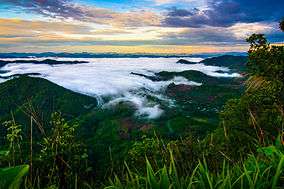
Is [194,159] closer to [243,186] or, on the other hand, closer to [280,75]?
[243,186]

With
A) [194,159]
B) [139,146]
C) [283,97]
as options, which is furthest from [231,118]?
[194,159]

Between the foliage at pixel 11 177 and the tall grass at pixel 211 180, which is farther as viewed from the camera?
the tall grass at pixel 211 180

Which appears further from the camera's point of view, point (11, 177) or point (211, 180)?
point (211, 180)

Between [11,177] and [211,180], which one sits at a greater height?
[11,177]

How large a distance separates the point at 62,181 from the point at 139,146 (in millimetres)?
37614

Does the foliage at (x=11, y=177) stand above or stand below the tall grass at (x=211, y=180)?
above

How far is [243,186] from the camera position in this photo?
3949 mm

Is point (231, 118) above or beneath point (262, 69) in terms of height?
beneath

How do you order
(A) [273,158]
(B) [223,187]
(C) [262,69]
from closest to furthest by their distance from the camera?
(B) [223,187] < (A) [273,158] < (C) [262,69]

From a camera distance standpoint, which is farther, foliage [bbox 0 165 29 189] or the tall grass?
the tall grass

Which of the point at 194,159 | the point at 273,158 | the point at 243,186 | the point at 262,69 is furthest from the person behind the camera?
the point at 262,69

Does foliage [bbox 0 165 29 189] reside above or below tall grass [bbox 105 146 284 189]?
above

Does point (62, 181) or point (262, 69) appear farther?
point (262, 69)

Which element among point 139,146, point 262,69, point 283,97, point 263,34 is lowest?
point 139,146
